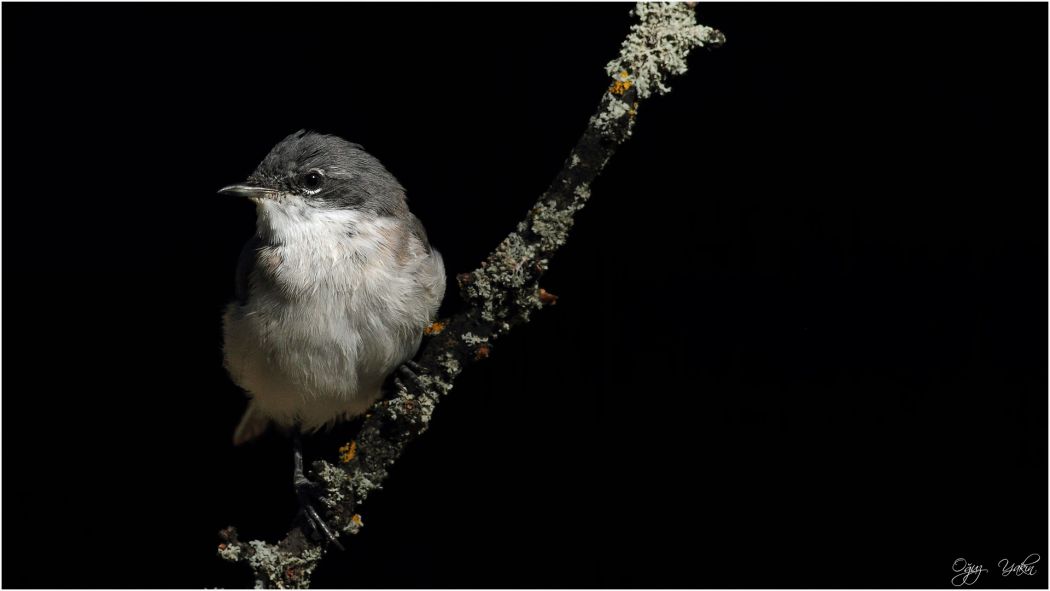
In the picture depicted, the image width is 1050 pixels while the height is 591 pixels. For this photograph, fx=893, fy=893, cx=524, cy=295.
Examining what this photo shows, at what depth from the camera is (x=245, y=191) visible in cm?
234

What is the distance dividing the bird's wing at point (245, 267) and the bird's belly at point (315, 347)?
42mm

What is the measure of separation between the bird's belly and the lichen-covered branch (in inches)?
6.5

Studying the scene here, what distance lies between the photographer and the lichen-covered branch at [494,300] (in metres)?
2.02

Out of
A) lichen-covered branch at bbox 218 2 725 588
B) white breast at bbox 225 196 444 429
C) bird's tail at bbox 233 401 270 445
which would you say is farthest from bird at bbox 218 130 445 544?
bird's tail at bbox 233 401 270 445

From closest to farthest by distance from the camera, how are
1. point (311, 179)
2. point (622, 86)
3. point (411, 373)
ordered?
point (622, 86)
point (411, 373)
point (311, 179)

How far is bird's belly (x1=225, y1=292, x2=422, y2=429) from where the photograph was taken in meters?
2.34

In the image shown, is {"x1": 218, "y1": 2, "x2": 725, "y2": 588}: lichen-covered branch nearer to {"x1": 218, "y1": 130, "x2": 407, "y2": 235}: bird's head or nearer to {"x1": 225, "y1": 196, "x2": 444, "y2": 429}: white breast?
{"x1": 225, "y1": 196, "x2": 444, "y2": 429}: white breast

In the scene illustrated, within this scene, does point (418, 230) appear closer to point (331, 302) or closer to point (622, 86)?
point (331, 302)

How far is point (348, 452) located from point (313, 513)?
195mm

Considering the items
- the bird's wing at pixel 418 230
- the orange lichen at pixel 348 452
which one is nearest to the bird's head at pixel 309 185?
the bird's wing at pixel 418 230

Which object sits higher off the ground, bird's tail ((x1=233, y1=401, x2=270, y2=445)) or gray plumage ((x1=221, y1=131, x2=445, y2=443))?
gray plumage ((x1=221, y1=131, x2=445, y2=443))

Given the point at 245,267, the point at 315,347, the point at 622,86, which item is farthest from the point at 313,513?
the point at 622,86

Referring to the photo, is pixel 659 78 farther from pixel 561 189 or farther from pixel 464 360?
pixel 464 360

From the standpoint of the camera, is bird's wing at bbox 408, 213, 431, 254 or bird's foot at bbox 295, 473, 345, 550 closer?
bird's foot at bbox 295, 473, 345, 550
